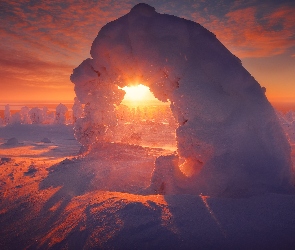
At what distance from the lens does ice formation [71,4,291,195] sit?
5.02m

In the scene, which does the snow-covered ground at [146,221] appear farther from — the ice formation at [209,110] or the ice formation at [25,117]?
the ice formation at [25,117]

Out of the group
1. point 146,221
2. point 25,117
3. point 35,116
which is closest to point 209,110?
point 146,221

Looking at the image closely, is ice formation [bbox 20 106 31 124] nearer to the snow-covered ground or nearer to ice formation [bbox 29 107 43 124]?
ice formation [bbox 29 107 43 124]

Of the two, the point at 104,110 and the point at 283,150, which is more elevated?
the point at 104,110

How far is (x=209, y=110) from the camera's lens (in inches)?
209

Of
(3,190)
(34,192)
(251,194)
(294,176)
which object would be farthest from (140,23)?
(3,190)

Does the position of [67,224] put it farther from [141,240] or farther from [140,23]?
[140,23]

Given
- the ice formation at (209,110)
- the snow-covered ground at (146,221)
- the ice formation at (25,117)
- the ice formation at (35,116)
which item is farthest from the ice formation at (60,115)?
the ice formation at (209,110)

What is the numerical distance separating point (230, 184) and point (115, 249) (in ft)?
10.6

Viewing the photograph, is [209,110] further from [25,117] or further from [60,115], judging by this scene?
[25,117]

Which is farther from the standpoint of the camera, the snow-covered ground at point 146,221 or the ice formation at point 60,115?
the ice formation at point 60,115

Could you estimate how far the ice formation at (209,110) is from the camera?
502cm

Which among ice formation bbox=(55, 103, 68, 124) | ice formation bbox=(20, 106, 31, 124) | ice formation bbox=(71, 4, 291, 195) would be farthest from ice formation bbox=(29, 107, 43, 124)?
ice formation bbox=(71, 4, 291, 195)

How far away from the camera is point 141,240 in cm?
330
